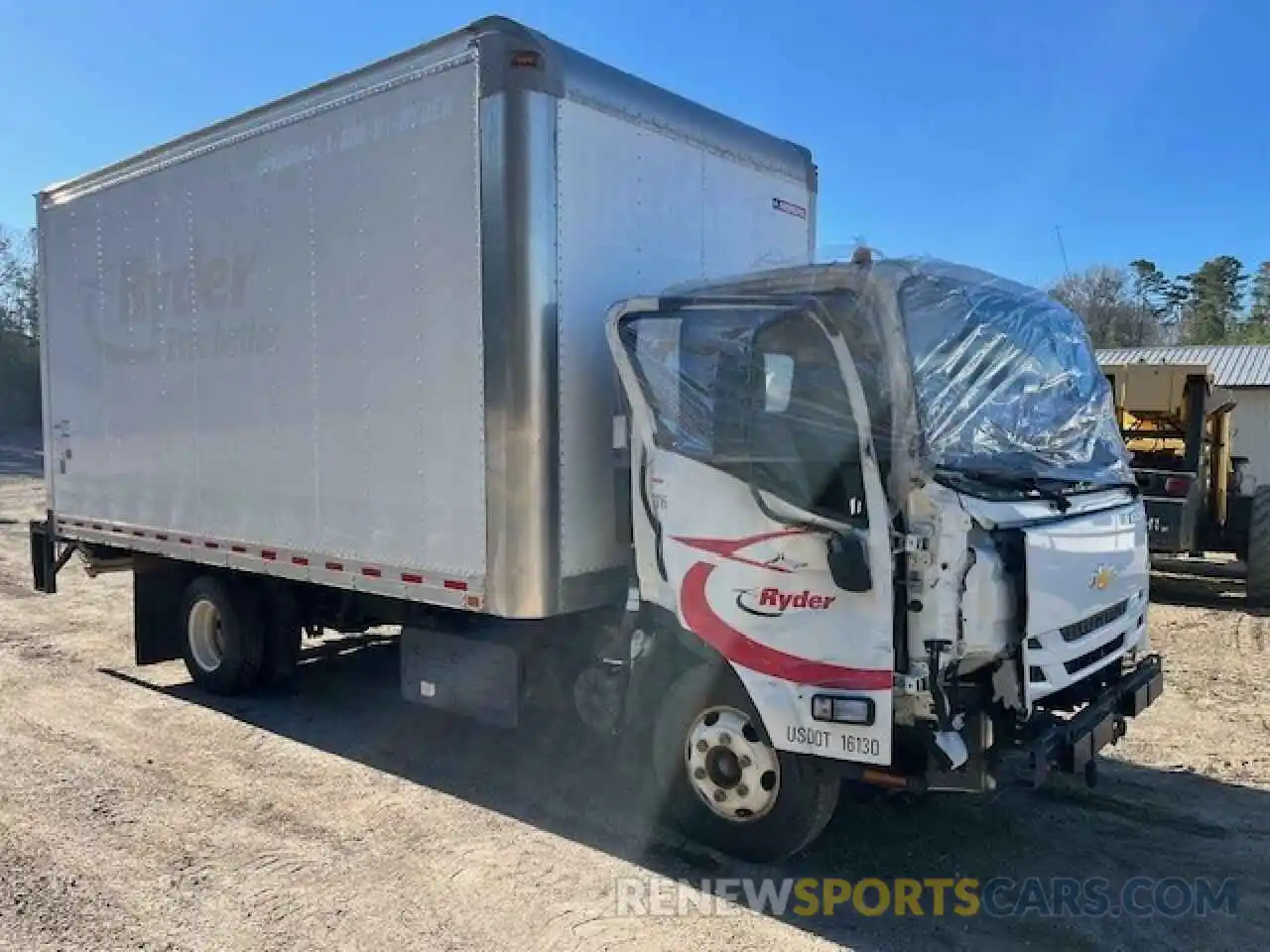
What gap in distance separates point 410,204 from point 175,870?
11.5ft

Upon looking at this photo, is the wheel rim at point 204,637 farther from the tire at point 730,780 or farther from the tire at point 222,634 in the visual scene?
the tire at point 730,780

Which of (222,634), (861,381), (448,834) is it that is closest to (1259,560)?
(861,381)

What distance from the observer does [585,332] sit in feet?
17.1

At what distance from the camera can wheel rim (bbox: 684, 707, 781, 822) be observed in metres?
4.57

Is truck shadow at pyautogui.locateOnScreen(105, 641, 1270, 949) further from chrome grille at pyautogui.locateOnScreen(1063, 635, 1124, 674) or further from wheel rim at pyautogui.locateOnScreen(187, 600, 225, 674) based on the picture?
wheel rim at pyautogui.locateOnScreen(187, 600, 225, 674)

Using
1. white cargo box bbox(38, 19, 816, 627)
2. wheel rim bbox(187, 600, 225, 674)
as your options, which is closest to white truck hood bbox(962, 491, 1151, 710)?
white cargo box bbox(38, 19, 816, 627)

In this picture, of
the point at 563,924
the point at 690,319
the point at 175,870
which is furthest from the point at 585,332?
the point at 175,870

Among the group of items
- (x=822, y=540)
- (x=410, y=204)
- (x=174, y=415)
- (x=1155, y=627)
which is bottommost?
(x=1155, y=627)

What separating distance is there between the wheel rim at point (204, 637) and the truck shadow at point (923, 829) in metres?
1.18

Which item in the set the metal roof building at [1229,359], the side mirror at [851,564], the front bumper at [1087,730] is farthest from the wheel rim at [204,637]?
the metal roof building at [1229,359]

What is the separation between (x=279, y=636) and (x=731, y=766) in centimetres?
414

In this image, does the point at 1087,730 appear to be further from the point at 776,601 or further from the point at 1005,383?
the point at 1005,383

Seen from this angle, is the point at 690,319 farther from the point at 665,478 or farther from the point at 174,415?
the point at 174,415

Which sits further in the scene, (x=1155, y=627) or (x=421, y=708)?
(x=1155, y=627)
